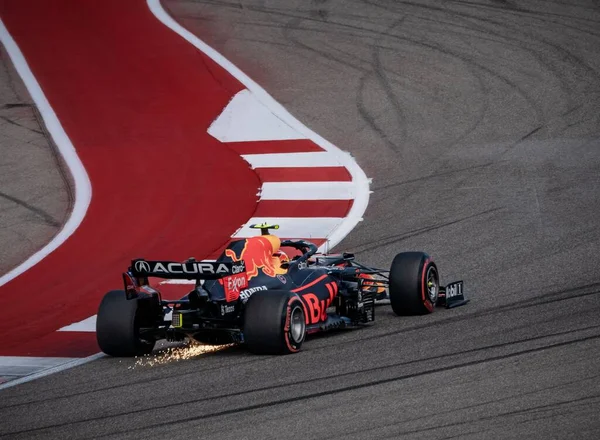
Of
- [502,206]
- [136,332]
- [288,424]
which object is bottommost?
[288,424]

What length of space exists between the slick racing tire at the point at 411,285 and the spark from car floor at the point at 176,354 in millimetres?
1802

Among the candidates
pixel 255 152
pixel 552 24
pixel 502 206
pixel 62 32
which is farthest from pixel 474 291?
pixel 62 32

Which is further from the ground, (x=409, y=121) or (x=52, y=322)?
(x=409, y=121)

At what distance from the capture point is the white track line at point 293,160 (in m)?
17.5

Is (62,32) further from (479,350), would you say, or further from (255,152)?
(479,350)

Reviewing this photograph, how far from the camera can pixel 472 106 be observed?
2008 cm

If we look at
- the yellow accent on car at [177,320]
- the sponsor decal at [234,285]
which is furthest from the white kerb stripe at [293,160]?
the yellow accent on car at [177,320]

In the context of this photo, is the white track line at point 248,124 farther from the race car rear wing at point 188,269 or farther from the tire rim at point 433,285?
the race car rear wing at point 188,269

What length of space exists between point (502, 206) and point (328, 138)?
4.35 m

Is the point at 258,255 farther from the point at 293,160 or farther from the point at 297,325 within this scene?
the point at 293,160

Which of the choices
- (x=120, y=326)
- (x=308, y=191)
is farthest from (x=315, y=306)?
(x=308, y=191)

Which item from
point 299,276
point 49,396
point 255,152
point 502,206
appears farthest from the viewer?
point 255,152

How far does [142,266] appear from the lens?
33.0 ft

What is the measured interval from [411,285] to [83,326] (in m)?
3.52
